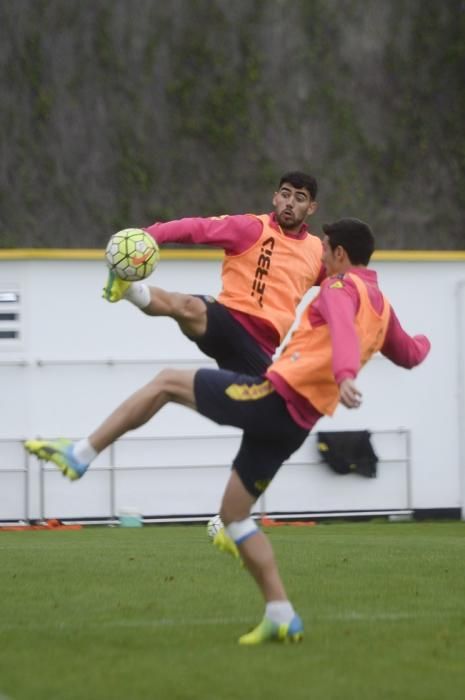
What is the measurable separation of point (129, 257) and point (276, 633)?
2.45 metres

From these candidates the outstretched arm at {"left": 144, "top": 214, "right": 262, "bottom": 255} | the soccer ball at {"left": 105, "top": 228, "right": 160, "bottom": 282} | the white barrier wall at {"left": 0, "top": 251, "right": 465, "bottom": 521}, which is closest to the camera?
the soccer ball at {"left": 105, "top": 228, "right": 160, "bottom": 282}

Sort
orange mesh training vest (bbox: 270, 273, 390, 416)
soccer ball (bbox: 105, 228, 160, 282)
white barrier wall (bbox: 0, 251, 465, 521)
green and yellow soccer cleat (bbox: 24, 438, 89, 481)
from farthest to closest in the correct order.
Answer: white barrier wall (bbox: 0, 251, 465, 521)
soccer ball (bbox: 105, 228, 160, 282)
green and yellow soccer cleat (bbox: 24, 438, 89, 481)
orange mesh training vest (bbox: 270, 273, 390, 416)

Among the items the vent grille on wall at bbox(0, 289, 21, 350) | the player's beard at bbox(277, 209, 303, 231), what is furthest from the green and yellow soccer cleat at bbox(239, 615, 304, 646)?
the vent grille on wall at bbox(0, 289, 21, 350)

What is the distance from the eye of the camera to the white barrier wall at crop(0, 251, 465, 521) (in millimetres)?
18875

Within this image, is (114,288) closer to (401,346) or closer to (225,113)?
(401,346)

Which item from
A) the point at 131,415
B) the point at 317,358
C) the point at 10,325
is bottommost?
the point at 131,415

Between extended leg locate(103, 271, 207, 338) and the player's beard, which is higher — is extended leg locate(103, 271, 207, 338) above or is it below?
below

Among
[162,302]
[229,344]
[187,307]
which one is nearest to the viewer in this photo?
[162,302]

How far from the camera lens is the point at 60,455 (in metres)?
7.98

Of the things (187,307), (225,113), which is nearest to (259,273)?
(187,307)

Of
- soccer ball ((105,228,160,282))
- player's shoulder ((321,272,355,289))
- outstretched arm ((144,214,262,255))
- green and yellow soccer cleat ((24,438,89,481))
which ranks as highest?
outstretched arm ((144,214,262,255))

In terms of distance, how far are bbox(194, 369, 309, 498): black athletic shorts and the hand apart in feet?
1.75

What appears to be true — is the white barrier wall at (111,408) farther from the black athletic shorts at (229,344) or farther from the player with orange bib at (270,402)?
the player with orange bib at (270,402)

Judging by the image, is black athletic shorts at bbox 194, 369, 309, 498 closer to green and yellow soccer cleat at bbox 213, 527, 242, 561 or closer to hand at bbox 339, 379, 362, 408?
hand at bbox 339, 379, 362, 408
